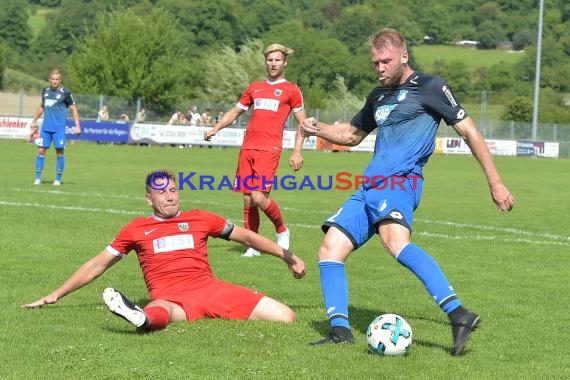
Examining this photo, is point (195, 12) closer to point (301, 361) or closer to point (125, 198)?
point (125, 198)

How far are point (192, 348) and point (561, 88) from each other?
130594 millimetres

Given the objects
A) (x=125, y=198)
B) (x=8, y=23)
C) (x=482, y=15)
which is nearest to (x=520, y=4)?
(x=482, y=15)

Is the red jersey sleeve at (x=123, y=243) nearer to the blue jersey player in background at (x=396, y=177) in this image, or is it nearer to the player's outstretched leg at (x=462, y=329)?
the blue jersey player in background at (x=396, y=177)

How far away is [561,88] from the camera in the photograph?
13138 centimetres

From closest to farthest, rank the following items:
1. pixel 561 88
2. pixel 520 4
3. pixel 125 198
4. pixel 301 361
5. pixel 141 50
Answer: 1. pixel 301 361
2. pixel 125 198
3. pixel 141 50
4. pixel 561 88
5. pixel 520 4

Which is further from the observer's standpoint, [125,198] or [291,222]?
[125,198]

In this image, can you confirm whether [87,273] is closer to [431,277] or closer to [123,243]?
[123,243]

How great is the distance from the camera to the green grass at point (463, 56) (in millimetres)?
146750

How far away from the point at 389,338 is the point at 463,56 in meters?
152

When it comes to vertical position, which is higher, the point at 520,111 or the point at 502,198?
the point at 520,111

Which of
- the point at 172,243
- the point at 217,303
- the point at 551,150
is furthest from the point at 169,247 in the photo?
the point at 551,150

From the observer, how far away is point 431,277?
671cm

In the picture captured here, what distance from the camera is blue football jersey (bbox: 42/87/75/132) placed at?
20375 mm

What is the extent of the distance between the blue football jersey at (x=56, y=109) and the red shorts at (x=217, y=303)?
13.5 metres
